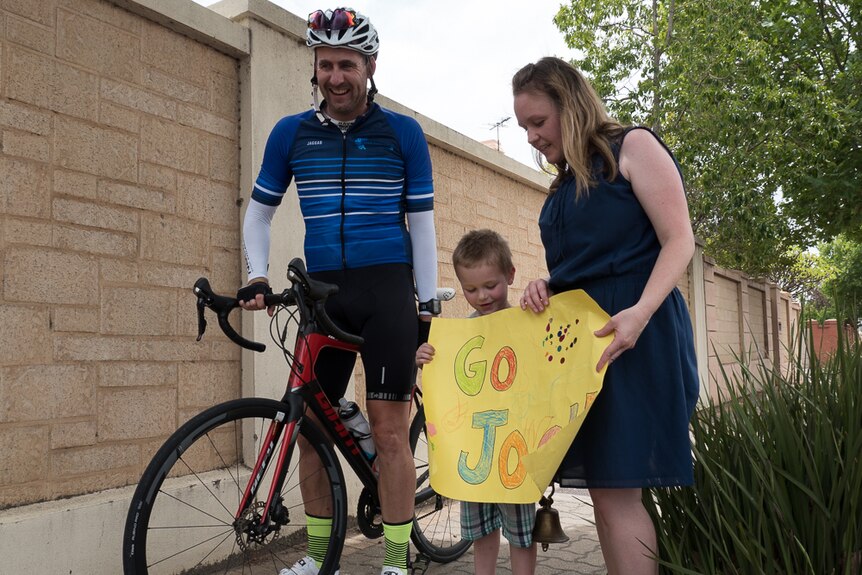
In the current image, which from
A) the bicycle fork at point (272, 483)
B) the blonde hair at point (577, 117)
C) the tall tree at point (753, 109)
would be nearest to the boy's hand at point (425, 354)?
the bicycle fork at point (272, 483)

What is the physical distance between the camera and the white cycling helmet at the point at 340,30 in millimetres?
2721

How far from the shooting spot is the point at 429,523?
3.78 meters

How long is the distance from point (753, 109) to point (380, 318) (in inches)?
514

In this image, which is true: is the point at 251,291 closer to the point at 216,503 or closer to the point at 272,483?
the point at 272,483

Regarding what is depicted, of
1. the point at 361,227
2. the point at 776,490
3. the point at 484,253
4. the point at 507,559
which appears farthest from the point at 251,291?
the point at 507,559

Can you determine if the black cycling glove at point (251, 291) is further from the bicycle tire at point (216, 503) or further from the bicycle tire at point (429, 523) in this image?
the bicycle tire at point (429, 523)

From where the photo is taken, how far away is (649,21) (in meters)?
17.8

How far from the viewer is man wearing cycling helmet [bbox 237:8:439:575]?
9.30 ft

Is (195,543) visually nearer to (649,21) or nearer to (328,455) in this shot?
(328,455)

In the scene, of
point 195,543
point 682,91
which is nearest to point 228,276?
point 195,543

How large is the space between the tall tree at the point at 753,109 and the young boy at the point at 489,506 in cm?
1245

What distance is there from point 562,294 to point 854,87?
14.2m

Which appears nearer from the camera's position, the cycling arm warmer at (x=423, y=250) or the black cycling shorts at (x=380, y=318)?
the black cycling shorts at (x=380, y=318)

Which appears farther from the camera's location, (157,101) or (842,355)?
(157,101)
